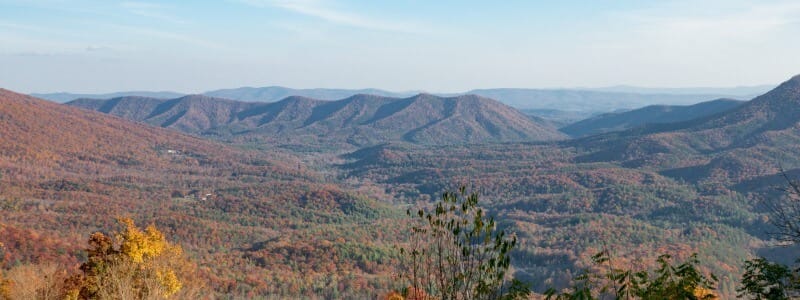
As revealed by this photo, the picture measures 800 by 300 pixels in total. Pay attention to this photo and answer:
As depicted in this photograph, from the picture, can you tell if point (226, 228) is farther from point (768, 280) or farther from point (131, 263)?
point (768, 280)

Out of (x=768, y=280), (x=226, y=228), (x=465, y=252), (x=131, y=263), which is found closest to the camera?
(x=465, y=252)

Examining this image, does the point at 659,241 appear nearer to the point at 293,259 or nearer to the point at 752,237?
the point at 752,237

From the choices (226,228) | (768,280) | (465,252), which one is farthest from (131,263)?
(226,228)

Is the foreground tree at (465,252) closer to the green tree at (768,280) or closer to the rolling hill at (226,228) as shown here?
the green tree at (768,280)

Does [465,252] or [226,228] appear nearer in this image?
[465,252]

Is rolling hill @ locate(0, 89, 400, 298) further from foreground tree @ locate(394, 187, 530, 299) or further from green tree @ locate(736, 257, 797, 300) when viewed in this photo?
green tree @ locate(736, 257, 797, 300)

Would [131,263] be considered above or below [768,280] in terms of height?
below

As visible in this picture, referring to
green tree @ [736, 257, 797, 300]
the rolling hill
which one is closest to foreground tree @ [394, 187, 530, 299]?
green tree @ [736, 257, 797, 300]

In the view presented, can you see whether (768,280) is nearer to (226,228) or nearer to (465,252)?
(465,252)

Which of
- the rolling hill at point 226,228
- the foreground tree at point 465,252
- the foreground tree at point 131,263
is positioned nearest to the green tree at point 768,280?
the foreground tree at point 465,252

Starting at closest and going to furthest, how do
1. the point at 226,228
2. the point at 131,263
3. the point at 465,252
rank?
the point at 465,252, the point at 131,263, the point at 226,228

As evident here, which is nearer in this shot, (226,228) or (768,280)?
(768,280)

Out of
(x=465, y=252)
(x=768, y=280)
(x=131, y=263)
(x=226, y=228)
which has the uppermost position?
(x=465, y=252)
